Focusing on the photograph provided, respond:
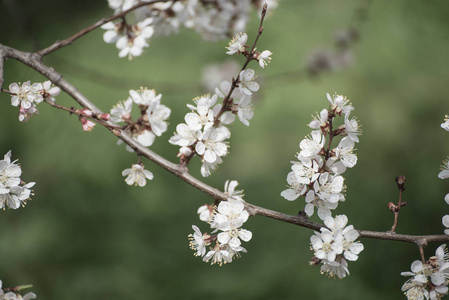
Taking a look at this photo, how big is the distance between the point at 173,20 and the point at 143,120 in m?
0.73

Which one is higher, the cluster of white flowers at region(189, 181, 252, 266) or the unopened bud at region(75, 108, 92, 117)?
the unopened bud at region(75, 108, 92, 117)

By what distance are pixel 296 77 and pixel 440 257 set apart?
3666 millimetres

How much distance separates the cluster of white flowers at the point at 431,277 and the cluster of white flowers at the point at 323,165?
10.9 inches

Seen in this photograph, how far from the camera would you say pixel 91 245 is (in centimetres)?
332

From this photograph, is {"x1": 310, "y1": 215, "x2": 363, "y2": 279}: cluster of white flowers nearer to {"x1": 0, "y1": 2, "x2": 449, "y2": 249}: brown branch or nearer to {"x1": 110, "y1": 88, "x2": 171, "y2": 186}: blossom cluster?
{"x1": 0, "y1": 2, "x2": 449, "y2": 249}: brown branch

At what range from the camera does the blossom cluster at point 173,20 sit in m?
1.69

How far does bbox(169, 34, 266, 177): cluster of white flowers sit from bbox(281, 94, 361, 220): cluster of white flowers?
200mm

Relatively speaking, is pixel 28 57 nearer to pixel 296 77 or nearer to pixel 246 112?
pixel 246 112

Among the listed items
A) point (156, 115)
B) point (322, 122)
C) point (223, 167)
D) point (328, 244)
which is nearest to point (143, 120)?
point (156, 115)

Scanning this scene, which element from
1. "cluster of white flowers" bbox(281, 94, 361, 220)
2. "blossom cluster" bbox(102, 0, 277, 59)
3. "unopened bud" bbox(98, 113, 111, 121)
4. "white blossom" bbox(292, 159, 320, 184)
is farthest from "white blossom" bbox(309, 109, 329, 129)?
"blossom cluster" bbox(102, 0, 277, 59)

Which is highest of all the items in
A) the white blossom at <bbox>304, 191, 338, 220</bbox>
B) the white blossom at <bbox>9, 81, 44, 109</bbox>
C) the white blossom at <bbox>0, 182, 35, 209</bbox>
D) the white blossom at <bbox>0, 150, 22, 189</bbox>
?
the white blossom at <bbox>9, 81, 44, 109</bbox>

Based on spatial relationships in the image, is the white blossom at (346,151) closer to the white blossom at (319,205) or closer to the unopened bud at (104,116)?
the white blossom at (319,205)

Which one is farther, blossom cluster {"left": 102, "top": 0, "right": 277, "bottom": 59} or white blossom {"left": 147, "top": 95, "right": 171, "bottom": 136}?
blossom cluster {"left": 102, "top": 0, "right": 277, "bottom": 59}

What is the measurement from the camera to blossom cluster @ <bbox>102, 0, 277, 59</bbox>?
66.4 inches
